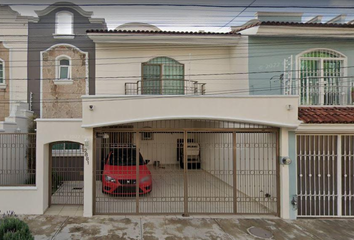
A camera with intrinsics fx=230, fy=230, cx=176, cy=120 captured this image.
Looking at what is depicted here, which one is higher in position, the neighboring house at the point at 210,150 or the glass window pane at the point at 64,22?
the glass window pane at the point at 64,22

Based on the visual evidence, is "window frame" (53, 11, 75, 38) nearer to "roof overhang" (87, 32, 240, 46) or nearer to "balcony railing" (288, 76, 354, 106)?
"roof overhang" (87, 32, 240, 46)

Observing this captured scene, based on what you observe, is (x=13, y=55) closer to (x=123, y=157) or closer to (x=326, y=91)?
(x=123, y=157)

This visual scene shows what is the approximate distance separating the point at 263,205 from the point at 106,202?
4.70 meters

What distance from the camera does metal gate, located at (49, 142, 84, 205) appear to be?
7113mm

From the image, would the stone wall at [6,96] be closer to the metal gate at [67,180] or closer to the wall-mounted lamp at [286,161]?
the metal gate at [67,180]

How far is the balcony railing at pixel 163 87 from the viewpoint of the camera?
990 centimetres

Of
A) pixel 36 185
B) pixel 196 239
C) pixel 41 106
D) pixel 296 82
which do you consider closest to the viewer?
pixel 196 239

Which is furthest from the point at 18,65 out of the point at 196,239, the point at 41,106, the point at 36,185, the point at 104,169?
the point at 196,239

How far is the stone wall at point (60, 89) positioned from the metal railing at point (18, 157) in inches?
127

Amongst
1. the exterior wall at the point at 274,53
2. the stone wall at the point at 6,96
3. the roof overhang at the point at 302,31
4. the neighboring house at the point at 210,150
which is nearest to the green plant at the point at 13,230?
the neighboring house at the point at 210,150

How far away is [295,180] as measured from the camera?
21.5ft

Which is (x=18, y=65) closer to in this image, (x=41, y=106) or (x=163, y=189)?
(x=41, y=106)

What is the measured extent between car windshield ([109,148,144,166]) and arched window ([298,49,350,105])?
21.2ft

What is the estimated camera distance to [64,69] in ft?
33.7
